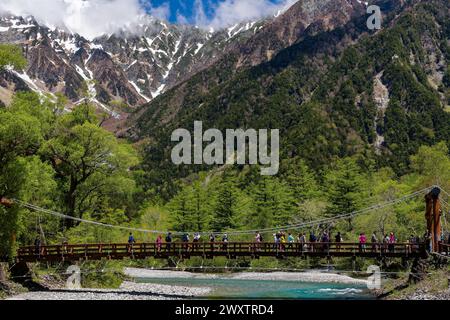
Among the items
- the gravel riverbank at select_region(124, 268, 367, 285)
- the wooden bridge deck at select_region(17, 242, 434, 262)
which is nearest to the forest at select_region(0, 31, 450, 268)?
the wooden bridge deck at select_region(17, 242, 434, 262)

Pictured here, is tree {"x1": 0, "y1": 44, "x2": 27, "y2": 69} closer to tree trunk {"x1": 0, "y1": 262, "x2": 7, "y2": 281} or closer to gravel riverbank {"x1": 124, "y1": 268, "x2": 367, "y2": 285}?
tree trunk {"x1": 0, "y1": 262, "x2": 7, "y2": 281}

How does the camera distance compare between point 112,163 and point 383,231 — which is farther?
point 383,231

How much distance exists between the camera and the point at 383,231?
193 ft

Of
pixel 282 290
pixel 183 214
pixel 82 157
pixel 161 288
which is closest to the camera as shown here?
pixel 82 157

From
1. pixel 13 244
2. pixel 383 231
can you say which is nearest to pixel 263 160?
pixel 383 231

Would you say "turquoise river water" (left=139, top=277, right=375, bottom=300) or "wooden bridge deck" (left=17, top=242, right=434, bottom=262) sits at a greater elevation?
"wooden bridge deck" (left=17, top=242, right=434, bottom=262)

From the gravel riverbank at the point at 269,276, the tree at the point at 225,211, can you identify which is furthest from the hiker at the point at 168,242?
the tree at the point at 225,211

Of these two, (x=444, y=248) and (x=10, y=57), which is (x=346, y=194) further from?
Result: (x=10, y=57)

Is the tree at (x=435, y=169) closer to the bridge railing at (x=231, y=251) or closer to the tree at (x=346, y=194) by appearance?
the tree at (x=346, y=194)

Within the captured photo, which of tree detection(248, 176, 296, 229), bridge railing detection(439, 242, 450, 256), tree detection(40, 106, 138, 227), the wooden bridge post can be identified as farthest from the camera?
tree detection(248, 176, 296, 229)

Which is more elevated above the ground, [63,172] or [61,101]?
[61,101]

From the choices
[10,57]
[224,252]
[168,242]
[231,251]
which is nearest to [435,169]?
[224,252]

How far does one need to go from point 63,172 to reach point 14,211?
972 centimetres
